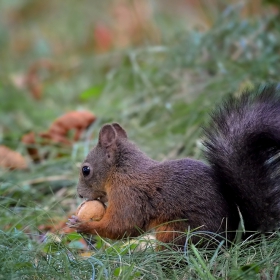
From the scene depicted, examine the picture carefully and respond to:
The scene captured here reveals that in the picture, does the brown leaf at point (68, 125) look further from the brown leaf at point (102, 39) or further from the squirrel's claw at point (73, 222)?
the brown leaf at point (102, 39)

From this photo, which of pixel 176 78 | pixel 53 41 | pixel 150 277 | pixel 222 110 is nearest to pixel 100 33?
pixel 53 41

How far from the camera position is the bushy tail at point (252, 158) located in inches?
104

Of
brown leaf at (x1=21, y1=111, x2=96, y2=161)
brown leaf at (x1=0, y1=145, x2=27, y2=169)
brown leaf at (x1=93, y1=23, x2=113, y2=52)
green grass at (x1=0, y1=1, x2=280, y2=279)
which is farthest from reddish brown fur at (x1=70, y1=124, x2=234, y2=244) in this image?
brown leaf at (x1=93, y1=23, x2=113, y2=52)

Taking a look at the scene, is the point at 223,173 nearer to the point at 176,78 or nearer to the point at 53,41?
the point at 176,78

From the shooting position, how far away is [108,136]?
319 centimetres

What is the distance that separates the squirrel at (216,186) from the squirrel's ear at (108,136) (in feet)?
0.70

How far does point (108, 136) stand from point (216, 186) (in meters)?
0.66

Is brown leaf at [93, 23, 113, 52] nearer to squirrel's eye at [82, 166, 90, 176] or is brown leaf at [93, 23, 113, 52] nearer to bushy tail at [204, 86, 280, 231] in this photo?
squirrel's eye at [82, 166, 90, 176]

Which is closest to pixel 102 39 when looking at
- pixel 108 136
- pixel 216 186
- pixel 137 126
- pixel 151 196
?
pixel 137 126

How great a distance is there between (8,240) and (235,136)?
1.01 m

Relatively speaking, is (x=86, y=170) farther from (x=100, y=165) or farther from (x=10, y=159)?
(x=10, y=159)

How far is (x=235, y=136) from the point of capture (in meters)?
2.74

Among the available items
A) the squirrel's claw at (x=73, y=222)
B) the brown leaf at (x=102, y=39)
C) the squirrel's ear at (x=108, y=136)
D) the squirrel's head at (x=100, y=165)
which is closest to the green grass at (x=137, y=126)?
the squirrel's claw at (x=73, y=222)

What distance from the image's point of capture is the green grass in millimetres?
2408
